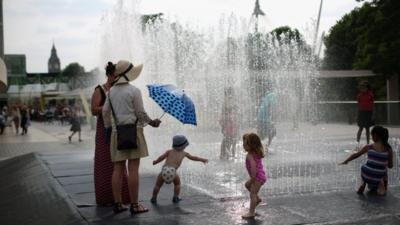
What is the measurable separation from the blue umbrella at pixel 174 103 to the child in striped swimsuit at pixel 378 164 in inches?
85.8

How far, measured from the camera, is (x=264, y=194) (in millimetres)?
6215

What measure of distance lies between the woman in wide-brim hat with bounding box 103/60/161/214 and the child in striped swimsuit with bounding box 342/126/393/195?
8.79ft

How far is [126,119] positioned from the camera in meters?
5.09

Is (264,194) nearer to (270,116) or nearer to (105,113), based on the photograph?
(105,113)

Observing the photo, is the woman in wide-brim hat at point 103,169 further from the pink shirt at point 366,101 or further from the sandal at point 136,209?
the pink shirt at point 366,101

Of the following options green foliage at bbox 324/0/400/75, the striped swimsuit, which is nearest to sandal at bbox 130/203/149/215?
the striped swimsuit

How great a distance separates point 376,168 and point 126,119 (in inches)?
124

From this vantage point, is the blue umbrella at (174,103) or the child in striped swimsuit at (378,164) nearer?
the blue umbrella at (174,103)

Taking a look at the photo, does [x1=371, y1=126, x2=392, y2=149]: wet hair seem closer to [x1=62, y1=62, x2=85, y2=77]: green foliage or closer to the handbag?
the handbag

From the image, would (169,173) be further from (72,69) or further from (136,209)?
(72,69)

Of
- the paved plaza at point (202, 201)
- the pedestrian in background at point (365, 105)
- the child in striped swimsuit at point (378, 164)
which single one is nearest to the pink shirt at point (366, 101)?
the pedestrian in background at point (365, 105)

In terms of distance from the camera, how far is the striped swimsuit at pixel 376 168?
6055 millimetres


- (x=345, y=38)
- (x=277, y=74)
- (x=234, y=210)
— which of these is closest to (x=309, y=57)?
(x=277, y=74)

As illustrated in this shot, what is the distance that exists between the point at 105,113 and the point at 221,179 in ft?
9.37
